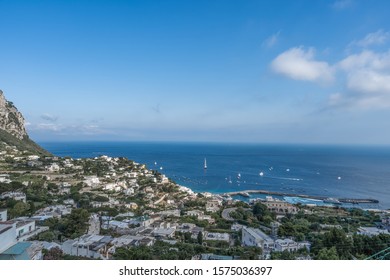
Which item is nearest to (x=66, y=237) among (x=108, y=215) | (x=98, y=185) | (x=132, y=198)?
(x=108, y=215)

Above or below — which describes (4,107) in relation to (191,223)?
above

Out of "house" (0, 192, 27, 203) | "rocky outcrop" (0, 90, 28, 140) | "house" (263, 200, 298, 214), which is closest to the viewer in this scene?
"house" (0, 192, 27, 203)

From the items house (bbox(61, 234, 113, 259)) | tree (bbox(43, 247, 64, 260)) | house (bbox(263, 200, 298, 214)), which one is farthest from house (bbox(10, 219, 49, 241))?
house (bbox(263, 200, 298, 214))

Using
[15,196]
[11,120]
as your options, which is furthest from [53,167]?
[11,120]

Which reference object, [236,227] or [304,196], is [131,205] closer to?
[236,227]

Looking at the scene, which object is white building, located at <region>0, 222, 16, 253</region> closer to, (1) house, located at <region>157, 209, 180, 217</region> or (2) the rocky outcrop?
(1) house, located at <region>157, 209, 180, 217</region>

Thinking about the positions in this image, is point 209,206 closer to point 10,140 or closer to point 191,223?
point 191,223
